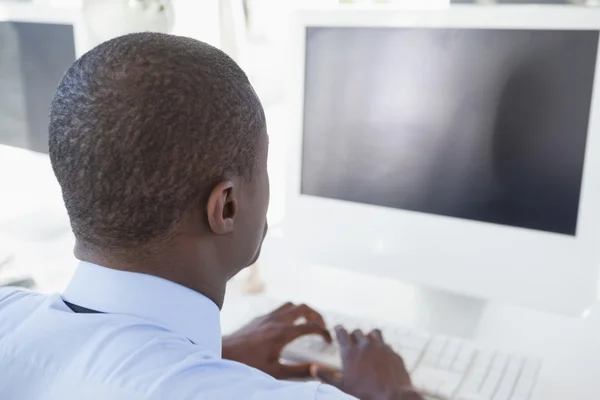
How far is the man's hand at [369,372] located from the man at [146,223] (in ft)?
0.67

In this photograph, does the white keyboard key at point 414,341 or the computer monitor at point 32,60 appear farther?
the computer monitor at point 32,60

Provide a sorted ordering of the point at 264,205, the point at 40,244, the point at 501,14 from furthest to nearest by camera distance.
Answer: the point at 40,244 < the point at 501,14 < the point at 264,205

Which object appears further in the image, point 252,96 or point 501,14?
point 501,14

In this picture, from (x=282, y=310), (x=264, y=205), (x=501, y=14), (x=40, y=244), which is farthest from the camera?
(x=40, y=244)

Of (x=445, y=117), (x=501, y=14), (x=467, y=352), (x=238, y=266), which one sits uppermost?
(x=501, y=14)

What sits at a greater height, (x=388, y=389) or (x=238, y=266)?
(x=238, y=266)

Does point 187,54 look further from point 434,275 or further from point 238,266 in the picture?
point 434,275

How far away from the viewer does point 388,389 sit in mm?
675

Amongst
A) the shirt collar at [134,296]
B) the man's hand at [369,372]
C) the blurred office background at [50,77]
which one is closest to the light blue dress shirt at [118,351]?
the shirt collar at [134,296]

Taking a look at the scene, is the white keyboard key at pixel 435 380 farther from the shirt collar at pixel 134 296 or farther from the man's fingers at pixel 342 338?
the shirt collar at pixel 134 296

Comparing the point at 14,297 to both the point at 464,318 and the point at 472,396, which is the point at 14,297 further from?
the point at 464,318

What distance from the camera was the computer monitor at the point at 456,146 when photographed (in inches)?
30.0

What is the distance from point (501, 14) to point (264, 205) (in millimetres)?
408

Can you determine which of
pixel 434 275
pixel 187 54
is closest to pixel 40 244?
pixel 434 275
